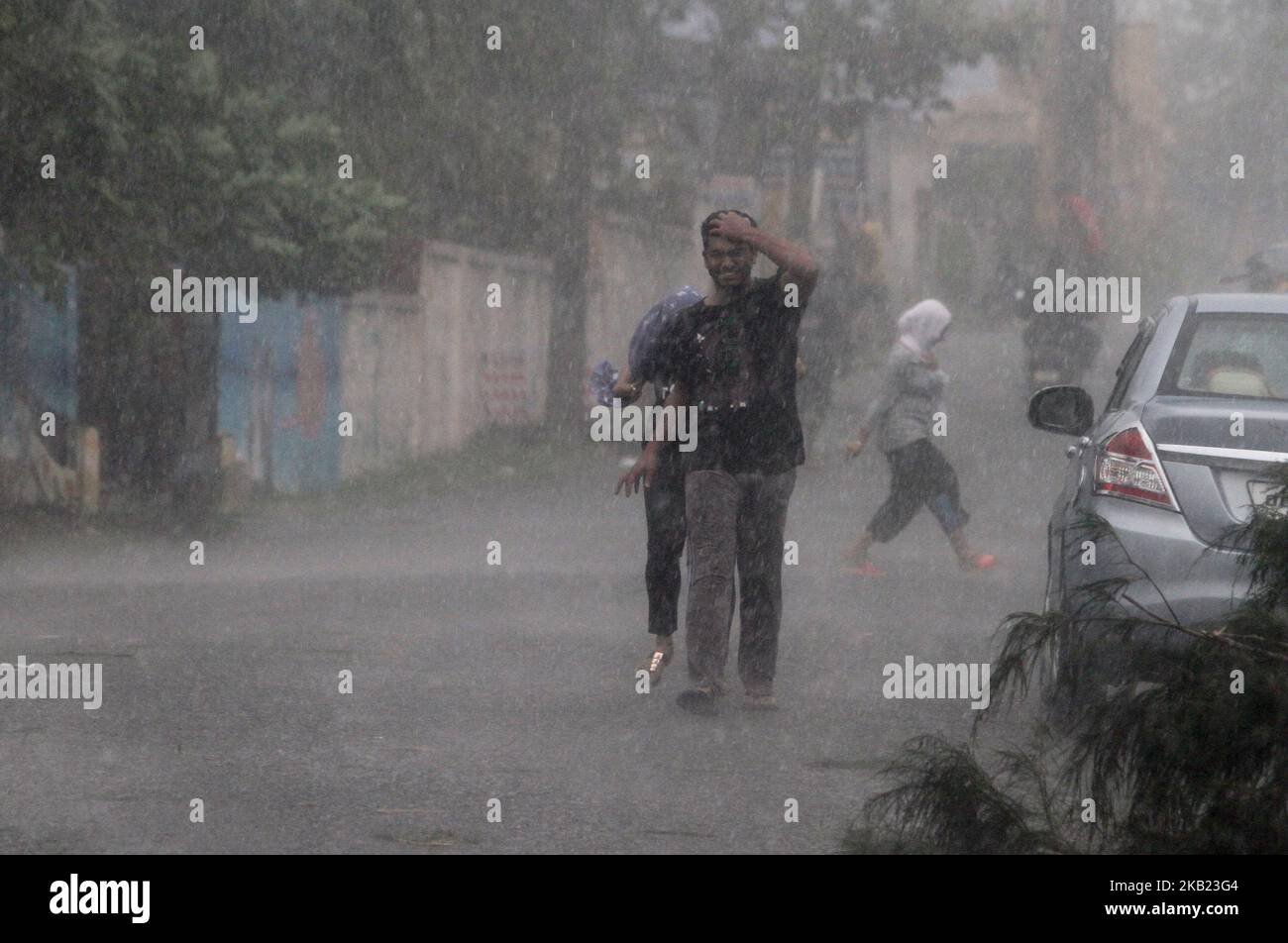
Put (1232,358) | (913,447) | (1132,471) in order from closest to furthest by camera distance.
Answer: (1132,471), (1232,358), (913,447)

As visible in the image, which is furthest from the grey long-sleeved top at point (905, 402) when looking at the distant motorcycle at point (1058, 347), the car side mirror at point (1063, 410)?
the distant motorcycle at point (1058, 347)

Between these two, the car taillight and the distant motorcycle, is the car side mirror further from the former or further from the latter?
the distant motorcycle

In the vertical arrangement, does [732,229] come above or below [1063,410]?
above

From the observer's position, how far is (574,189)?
2405cm

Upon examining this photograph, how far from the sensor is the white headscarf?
1322cm

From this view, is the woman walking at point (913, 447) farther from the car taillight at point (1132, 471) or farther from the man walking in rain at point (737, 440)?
the car taillight at point (1132, 471)

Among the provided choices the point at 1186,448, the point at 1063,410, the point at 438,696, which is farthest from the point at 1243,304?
the point at 438,696

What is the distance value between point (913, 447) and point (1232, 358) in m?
5.53

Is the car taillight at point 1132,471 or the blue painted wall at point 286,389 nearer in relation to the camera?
the car taillight at point 1132,471

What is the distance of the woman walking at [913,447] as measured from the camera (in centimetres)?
1308

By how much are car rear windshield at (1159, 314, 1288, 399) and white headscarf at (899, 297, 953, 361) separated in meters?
5.32

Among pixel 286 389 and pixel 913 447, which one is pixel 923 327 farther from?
pixel 286 389

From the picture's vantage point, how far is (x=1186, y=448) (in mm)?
7098

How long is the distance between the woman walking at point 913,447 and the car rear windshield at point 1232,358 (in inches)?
204
